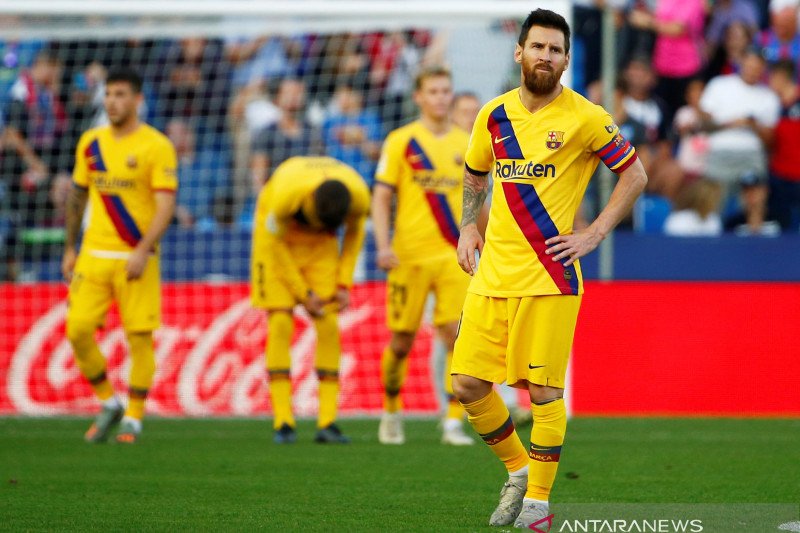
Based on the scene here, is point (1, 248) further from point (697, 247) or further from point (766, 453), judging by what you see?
point (766, 453)

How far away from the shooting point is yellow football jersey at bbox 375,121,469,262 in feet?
32.0

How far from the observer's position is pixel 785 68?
15.0 m

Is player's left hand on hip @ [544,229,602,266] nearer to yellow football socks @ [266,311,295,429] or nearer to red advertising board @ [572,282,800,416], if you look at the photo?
yellow football socks @ [266,311,295,429]

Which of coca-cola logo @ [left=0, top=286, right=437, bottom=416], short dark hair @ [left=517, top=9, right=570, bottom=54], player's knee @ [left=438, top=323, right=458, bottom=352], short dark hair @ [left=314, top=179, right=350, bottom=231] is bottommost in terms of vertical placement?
coca-cola logo @ [left=0, top=286, right=437, bottom=416]

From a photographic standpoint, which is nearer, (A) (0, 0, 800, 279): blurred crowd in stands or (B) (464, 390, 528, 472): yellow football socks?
(B) (464, 390, 528, 472): yellow football socks

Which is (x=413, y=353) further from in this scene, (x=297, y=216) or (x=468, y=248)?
(x=468, y=248)

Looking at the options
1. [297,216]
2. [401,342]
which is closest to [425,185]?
[297,216]

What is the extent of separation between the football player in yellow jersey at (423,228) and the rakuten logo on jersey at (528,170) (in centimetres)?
382

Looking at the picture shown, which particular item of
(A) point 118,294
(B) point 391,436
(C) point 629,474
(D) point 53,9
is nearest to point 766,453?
(C) point 629,474

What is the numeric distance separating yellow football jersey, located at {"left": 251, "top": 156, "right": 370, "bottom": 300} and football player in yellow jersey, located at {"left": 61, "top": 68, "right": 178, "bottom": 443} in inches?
28.4

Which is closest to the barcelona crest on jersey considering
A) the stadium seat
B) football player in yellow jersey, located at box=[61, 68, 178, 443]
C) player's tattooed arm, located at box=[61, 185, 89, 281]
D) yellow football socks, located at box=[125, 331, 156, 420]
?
football player in yellow jersey, located at box=[61, 68, 178, 443]

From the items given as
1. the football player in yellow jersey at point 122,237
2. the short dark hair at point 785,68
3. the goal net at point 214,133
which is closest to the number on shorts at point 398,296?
the football player in yellow jersey at point 122,237

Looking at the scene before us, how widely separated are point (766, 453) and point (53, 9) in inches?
284

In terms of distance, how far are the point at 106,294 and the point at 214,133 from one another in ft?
15.1
